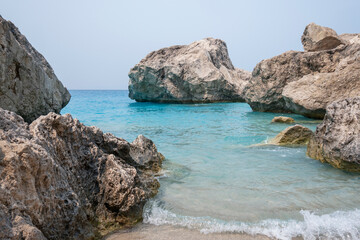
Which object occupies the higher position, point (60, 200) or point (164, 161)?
point (60, 200)

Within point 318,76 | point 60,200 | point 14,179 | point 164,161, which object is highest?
point 318,76

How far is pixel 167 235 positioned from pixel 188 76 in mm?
31327

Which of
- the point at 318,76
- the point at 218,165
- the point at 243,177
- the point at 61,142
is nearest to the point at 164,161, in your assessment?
the point at 218,165

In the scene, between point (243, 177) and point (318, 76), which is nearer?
point (243, 177)

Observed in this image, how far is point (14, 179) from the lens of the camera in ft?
7.53

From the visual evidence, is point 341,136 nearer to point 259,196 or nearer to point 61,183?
point 259,196

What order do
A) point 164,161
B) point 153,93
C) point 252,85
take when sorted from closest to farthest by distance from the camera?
point 164,161 < point 252,85 < point 153,93

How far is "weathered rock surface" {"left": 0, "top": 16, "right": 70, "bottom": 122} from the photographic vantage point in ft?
18.0

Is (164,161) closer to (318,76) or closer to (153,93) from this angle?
(318,76)

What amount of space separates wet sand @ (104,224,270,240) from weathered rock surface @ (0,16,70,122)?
145 inches

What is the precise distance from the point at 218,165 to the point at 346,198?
102 inches

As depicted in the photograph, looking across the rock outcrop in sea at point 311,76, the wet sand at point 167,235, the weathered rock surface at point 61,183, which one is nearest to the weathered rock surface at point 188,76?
the rock outcrop in sea at point 311,76

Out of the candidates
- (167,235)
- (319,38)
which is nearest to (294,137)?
(167,235)

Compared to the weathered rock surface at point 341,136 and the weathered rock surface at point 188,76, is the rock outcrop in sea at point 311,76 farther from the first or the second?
the weathered rock surface at point 188,76
